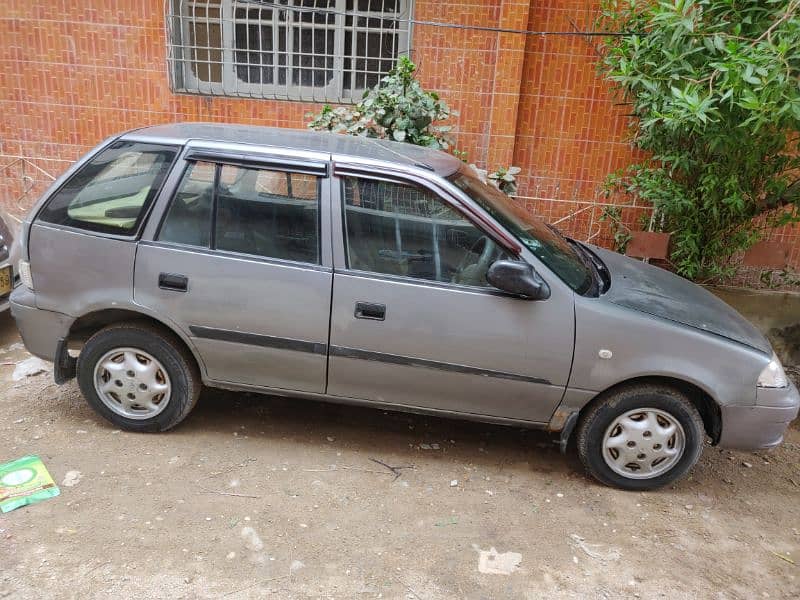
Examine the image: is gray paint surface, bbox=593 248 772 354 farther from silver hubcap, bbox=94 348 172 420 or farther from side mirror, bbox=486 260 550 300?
silver hubcap, bbox=94 348 172 420

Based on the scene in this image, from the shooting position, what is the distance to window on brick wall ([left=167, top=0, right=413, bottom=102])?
678cm

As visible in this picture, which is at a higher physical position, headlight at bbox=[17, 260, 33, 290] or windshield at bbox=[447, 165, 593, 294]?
windshield at bbox=[447, 165, 593, 294]

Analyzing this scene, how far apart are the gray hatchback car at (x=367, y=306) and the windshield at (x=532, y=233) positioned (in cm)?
2

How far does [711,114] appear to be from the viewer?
4465 millimetres

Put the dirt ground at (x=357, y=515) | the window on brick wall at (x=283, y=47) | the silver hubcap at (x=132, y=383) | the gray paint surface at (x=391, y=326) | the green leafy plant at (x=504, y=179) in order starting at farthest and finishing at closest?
the window on brick wall at (x=283, y=47)
the green leafy plant at (x=504, y=179)
the silver hubcap at (x=132, y=383)
the gray paint surface at (x=391, y=326)
the dirt ground at (x=357, y=515)

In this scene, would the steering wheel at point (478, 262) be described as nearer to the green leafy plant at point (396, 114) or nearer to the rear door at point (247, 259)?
the rear door at point (247, 259)

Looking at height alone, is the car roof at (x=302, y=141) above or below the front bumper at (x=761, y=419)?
above

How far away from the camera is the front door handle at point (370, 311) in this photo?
3566 millimetres

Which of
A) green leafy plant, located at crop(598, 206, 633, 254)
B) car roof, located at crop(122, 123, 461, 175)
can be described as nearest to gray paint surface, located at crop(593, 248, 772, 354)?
car roof, located at crop(122, 123, 461, 175)

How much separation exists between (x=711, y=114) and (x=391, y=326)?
9.07 ft

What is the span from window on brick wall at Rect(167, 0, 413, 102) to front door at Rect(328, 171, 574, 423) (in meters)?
3.77

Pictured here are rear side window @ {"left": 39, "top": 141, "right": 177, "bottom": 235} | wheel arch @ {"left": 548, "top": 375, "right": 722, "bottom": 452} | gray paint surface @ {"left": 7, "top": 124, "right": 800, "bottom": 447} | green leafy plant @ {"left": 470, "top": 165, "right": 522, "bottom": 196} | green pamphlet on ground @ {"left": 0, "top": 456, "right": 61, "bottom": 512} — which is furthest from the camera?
green leafy plant @ {"left": 470, "top": 165, "right": 522, "bottom": 196}

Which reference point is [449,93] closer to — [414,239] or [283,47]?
[283,47]

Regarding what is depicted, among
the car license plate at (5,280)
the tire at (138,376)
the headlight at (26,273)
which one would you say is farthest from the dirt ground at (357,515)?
the car license plate at (5,280)
